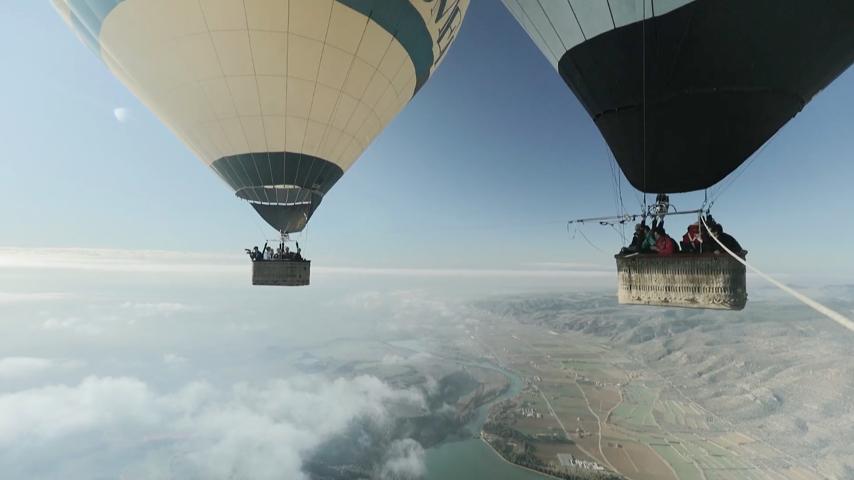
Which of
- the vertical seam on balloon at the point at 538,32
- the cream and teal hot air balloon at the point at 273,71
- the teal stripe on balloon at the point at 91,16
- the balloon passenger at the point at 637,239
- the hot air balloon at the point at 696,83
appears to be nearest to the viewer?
the hot air balloon at the point at 696,83

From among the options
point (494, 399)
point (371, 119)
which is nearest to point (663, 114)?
point (371, 119)

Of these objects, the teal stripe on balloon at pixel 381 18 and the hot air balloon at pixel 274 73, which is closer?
the hot air balloon at pixel 274 73

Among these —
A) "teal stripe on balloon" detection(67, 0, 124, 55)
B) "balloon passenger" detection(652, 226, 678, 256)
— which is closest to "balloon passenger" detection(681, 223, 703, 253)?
"balloon passenger" detection(652, 226, 678, 256)

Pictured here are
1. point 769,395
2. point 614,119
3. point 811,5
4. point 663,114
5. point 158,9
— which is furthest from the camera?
point 769,395

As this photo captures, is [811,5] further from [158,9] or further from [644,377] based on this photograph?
[644,377]

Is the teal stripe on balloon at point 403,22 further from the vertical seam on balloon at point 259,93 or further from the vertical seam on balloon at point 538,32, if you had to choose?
the vertical seam on balloon at point 538,32

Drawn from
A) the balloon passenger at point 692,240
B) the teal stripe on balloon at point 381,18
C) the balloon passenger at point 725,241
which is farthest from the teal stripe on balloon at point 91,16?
the balloon passenger at point 725,241

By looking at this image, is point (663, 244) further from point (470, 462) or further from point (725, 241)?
point (470, 462)

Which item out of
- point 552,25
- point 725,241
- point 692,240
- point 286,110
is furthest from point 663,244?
point 286,110
